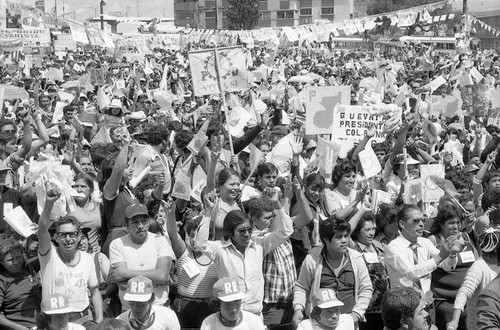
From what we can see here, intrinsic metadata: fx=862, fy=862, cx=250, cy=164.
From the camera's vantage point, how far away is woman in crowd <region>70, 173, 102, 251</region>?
646cm

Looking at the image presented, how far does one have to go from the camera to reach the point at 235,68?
9.99 metres

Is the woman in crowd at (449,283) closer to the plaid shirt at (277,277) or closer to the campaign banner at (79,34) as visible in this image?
the plaid shirt at (277,277)

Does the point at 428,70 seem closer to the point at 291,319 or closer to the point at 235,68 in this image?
the point at 235,68

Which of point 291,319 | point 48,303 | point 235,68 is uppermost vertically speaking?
point 235,68

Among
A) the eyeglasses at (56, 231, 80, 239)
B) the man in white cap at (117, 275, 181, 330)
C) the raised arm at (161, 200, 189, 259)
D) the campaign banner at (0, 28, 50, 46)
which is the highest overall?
the campaign banner at (0, 28, 50, 46)

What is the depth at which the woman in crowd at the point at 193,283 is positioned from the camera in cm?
589

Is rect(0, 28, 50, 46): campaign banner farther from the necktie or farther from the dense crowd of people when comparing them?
the necktie

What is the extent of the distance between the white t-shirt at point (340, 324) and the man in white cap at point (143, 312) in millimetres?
775

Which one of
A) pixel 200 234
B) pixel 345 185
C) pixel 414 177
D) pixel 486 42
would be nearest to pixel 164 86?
pixel 414 177

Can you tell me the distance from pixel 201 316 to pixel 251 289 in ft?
1.51

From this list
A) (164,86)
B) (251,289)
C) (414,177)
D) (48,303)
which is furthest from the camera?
(164,86)

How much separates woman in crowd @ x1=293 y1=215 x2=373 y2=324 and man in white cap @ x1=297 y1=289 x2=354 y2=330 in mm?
471

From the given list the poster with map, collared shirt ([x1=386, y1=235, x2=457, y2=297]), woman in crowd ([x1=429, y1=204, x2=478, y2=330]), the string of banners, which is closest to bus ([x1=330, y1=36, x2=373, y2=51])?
the string of banners

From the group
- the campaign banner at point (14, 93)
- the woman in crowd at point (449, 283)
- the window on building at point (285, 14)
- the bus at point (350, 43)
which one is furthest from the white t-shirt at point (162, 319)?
the window on building at point (285, 14)
